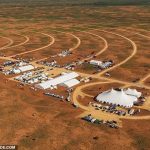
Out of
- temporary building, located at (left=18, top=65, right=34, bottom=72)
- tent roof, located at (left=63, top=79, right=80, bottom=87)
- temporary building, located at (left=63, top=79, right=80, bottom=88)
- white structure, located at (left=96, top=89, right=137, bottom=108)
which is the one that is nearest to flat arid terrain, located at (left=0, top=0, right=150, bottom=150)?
temporary building, located at (left=63, top=79, right=80, bottom=88)

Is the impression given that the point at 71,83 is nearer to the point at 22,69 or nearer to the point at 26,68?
the point at 22,69

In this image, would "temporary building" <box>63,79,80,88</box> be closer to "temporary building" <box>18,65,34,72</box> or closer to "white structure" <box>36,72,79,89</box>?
"white structure" <box>36,72,79,89</box>

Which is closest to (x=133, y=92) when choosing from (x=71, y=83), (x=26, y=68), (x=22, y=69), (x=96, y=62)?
(x=71, y=83)

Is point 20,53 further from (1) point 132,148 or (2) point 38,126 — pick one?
(1) point 132,148

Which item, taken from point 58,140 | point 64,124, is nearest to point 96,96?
point 64,124

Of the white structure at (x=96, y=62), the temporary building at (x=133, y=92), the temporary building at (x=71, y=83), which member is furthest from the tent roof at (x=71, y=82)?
the white structure at (x=96, y=62)
